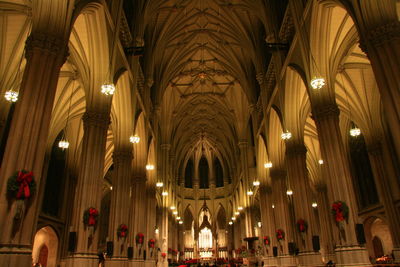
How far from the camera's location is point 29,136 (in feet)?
25.2

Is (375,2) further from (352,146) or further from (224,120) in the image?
(224,120)

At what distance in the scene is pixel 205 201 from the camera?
160 feet

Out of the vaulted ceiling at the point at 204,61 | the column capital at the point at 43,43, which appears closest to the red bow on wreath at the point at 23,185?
the column capital at the point at 43,43

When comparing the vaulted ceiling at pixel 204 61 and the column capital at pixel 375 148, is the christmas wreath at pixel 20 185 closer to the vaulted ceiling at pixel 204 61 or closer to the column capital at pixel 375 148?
the vaulted ceiling at pixel 204 61

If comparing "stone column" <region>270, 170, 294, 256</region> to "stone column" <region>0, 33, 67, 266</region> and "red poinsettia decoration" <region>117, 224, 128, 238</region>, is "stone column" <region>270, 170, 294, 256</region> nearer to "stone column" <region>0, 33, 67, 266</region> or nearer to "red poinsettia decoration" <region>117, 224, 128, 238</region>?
"red poinsettia decoration" <region>117, 224, 128, 238</region>

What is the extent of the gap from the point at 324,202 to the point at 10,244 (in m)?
26.2

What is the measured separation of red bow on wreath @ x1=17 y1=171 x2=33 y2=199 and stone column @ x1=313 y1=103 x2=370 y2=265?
1023 centimetres

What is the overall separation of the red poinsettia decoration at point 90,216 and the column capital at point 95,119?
11.4 ft

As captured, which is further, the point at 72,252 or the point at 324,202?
the point at 324,202

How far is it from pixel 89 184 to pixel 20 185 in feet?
15.7

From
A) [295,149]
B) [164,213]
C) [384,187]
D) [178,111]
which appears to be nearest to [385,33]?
[295,149]

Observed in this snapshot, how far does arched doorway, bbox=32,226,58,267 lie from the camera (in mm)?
22625

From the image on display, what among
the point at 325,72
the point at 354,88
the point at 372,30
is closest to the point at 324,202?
the point at 354,88

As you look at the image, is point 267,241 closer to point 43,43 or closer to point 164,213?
point 164,213
